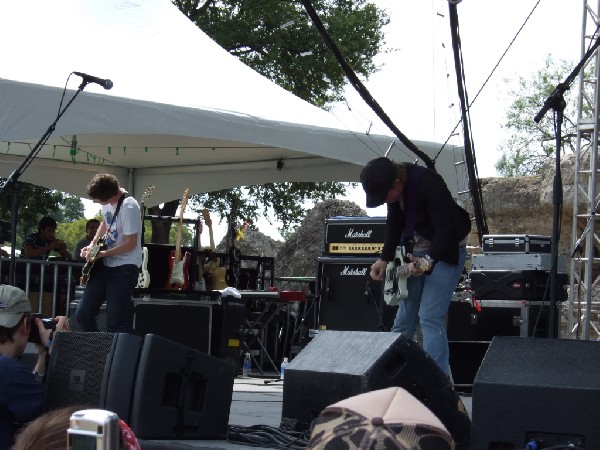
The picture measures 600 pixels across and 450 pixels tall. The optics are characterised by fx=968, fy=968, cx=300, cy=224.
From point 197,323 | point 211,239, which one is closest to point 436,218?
point 197,323

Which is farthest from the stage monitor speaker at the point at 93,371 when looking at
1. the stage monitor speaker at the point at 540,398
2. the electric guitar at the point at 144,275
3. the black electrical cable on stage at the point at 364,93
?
the electric guitar at the point at 144,275

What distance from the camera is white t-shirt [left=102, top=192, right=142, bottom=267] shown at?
6707mm

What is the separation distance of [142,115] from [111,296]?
5.72ft

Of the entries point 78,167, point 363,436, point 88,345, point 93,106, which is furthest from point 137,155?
point 363,436

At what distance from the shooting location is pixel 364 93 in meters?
7.96

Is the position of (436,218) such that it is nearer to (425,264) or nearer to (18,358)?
(425,264)

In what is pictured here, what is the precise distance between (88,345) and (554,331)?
11.1ft

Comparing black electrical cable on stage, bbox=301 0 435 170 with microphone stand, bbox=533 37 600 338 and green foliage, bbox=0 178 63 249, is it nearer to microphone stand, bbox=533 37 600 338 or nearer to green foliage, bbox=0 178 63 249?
microphone stand, bbox=533 37 600 338

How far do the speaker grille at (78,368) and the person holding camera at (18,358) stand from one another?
0.23ft

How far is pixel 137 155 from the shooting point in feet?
34.2

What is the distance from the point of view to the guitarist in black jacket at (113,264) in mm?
6637

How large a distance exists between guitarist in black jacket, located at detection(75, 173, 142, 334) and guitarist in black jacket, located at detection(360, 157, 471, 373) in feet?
7.15

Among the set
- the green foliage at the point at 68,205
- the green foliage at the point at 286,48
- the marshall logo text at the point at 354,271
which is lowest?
the marshall logo text at the point at 354,271

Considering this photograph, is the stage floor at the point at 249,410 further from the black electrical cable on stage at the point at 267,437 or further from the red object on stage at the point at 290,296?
the red object on stage at the point at 290,296
